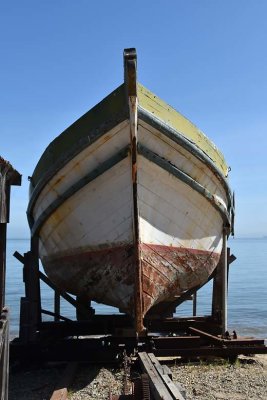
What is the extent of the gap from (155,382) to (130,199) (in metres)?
2.27

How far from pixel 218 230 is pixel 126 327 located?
197 centimetres

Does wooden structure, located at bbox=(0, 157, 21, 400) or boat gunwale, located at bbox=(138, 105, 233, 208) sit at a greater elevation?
boat gunwale, located at bbox=(138, 105, 233, 208)

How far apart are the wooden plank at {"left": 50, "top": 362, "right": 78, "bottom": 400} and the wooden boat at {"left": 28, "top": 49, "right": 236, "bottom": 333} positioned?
95cm

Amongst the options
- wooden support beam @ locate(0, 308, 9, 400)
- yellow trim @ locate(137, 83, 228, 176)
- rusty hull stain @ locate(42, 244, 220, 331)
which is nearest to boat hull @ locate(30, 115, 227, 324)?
rusty hull stain @ locate(42, 244, 220, 331)

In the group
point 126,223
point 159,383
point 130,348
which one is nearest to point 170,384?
point 159,383

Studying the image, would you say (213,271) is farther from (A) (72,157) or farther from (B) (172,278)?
(A) (72,157)

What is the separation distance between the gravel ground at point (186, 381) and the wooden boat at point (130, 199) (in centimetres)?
83

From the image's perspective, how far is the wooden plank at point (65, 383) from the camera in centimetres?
559

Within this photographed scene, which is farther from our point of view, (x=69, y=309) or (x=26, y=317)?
(x=69, y=309)

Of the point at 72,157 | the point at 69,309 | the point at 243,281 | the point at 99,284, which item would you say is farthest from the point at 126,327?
the point at 243,281

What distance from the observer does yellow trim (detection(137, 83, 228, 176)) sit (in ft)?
21.5

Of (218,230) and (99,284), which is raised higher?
(218,230)

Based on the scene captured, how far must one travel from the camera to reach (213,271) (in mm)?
8469

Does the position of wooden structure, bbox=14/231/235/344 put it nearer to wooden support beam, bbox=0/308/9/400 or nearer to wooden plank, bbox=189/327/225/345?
wooden plank, bbox=189/327/225/345
